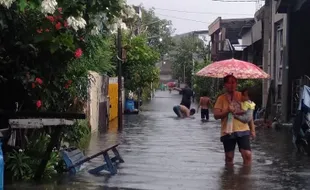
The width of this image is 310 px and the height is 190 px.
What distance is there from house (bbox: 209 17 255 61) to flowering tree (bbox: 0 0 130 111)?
2772 cm

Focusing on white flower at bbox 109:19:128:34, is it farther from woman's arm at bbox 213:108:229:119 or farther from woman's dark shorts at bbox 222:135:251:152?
woman's dark shorts at bbox 222:135:251:152

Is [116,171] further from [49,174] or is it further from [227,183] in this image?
[227,183]

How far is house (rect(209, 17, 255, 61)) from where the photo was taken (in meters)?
40.4

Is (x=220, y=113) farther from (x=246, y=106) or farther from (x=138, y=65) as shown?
(x=138, y=65)

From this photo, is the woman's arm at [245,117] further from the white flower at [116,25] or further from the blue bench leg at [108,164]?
the white flower at [116,25]

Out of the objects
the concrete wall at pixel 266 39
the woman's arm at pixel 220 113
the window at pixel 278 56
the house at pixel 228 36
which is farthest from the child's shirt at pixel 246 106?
the house at pixel 228 36

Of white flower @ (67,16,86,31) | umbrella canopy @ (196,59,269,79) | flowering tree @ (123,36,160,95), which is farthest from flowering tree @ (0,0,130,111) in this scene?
flowering tree @ (123,36,160,95)

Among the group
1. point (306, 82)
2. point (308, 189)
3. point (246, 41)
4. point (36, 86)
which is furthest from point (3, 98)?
point (246, 41)

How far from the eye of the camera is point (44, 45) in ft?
30.7

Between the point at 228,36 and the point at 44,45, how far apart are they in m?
41.5

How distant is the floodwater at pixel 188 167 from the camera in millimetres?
9711

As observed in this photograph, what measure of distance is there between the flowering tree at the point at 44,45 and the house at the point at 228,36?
27.7m

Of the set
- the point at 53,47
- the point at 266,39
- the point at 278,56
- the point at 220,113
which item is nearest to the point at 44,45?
the point at 53,47

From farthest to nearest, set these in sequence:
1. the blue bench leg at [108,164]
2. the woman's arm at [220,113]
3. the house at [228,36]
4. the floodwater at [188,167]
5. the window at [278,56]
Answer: the house at [228,36]
the window at [278,56]
the woman's arm at [220,113]
the blue bench leg at [108,164]
the floodwater at [188,167]
